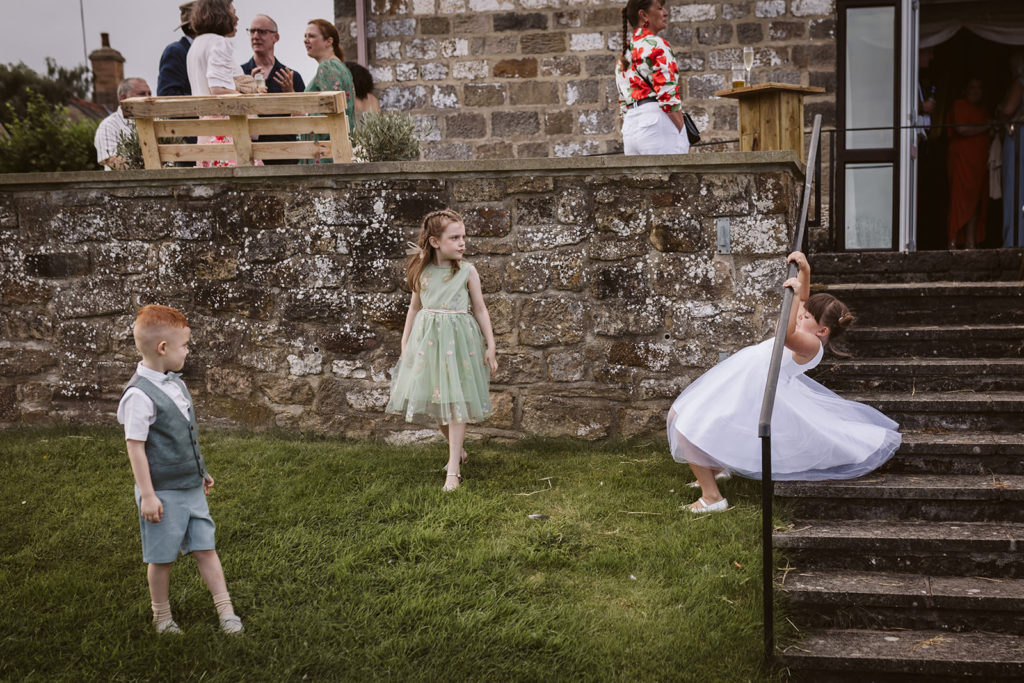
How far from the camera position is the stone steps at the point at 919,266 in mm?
5852

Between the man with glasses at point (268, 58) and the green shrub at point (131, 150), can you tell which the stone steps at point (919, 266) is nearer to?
the man with glasses at point (268, 58)

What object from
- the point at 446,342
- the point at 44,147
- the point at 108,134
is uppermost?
the point at 44,147

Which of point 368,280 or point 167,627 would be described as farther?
point 368,280

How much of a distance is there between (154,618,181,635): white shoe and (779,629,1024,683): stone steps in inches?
90.1

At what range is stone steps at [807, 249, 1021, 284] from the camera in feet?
19.2

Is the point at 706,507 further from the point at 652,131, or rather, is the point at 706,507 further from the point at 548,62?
the point at 548,62

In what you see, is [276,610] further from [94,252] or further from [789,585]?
[94,252]

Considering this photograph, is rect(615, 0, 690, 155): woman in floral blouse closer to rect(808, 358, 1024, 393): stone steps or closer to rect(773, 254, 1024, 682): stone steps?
rect(773, 254, 1024, 682): stone steps

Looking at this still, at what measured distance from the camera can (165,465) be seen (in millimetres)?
3172

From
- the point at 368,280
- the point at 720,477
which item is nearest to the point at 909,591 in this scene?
the point at 720,477

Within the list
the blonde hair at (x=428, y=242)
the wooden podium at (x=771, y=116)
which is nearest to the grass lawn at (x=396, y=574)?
the blonde hair at (x=428, y=242)

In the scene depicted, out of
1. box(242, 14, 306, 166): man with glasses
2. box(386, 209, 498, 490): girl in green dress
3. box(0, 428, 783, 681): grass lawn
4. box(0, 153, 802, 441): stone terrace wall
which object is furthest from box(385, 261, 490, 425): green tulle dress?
box(242, 14, 306, 166): man with glasses

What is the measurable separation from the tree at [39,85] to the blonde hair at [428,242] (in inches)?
894

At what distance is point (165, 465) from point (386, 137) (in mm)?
3142
